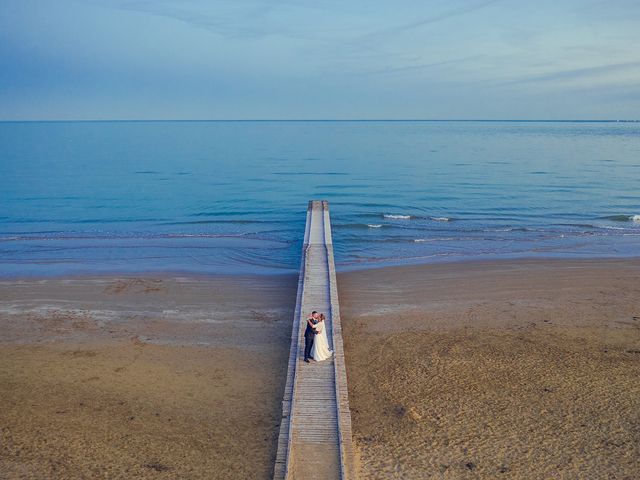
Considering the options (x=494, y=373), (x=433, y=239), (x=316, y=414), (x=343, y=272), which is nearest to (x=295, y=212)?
(x=433, y=239)

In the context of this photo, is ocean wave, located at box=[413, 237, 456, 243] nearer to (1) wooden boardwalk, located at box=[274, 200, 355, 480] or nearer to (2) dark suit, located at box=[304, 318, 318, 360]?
(1) wooden boardwalk, located at box=[274, 200, 355, 480]

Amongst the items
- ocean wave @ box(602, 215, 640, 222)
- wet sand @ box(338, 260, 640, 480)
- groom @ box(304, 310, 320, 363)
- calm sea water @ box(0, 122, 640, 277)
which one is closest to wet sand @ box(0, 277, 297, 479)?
groom @ box(304, 310, 320, 363)

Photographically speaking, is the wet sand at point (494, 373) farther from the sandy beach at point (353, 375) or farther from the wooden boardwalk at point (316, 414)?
the wooden boardwalk at point (316, 414)

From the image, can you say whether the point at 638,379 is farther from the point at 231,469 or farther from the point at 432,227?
the point at 432,227

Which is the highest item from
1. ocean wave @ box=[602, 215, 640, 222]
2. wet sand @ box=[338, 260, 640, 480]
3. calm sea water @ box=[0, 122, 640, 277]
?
calm sea water @ box=[0, 122, 640, 277]

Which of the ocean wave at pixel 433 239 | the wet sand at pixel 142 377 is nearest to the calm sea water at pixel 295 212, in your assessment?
the ocean wave at pixel 433 239

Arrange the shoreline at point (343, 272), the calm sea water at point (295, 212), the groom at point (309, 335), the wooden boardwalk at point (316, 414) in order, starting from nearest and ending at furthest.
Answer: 1. the wooden boardwalk at point (316, 414)
2. the groom at point (309, 335)
3. the shoreline at point (343, 272)
4. the calm sea water at point (295, 212)
